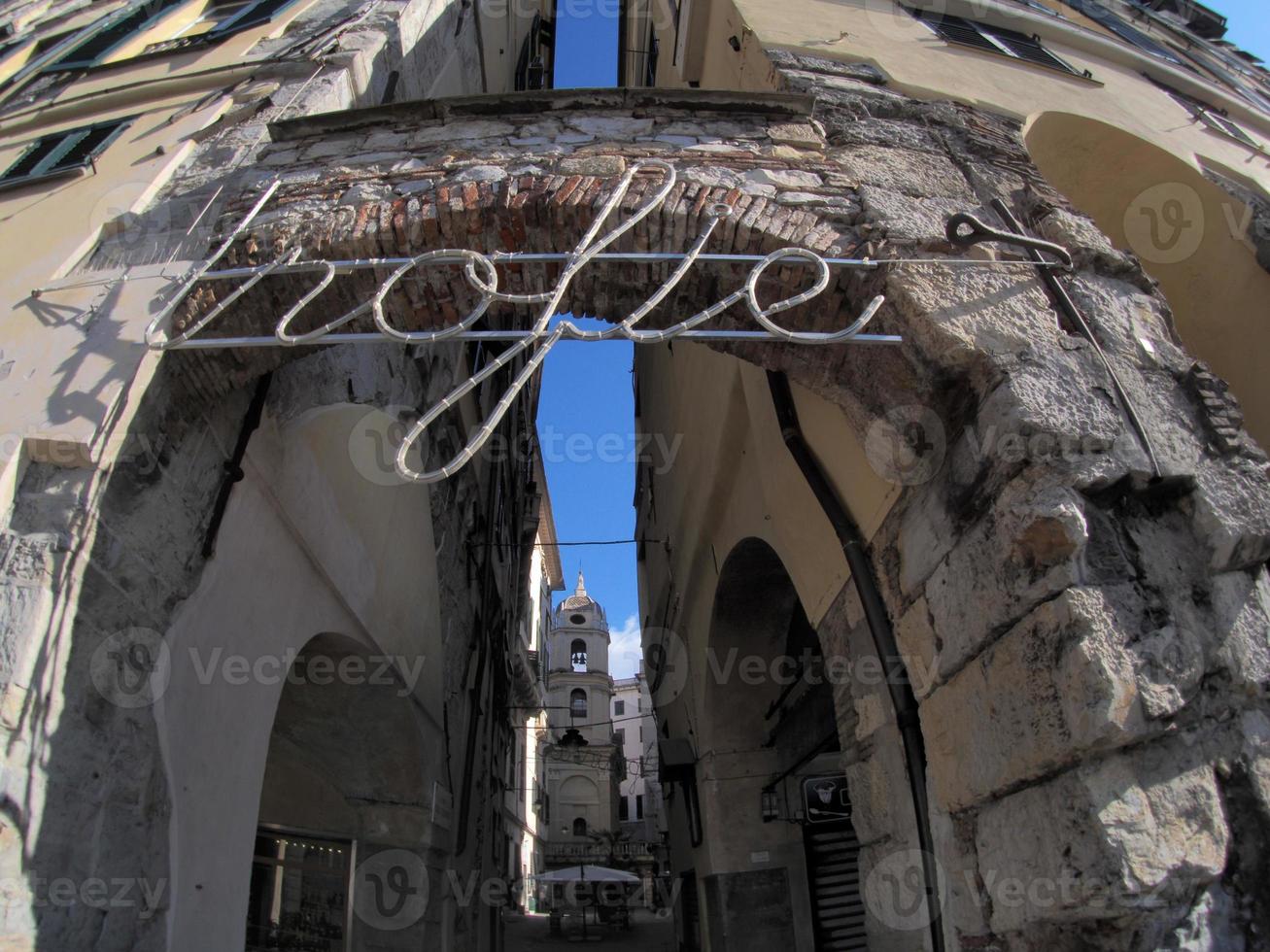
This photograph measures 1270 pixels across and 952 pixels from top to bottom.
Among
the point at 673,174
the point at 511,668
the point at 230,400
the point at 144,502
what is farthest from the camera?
the point at 511,668

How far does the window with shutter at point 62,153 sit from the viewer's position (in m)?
3.90

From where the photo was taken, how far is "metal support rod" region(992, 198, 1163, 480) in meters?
2.15

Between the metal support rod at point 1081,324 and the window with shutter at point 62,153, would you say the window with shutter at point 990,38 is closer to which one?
the metal support rod at point 1081,324

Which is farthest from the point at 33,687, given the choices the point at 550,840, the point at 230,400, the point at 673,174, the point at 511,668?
the point at 550,840

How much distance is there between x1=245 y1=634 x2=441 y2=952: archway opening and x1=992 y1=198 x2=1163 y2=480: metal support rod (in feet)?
14.5

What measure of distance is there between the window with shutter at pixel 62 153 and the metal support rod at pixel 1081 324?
14.5 feet

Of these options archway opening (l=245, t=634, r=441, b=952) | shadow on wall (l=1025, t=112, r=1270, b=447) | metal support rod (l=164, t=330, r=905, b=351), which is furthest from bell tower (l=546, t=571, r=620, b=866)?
metal support rod (l=164, t=330, r=905, b=351)

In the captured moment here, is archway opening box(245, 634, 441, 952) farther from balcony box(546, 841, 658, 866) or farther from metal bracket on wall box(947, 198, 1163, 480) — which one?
balcony box(546, 841, 658, 866)

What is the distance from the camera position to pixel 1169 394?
2.34m

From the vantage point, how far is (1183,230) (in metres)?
4.21

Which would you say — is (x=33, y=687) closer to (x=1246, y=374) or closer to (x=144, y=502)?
(x=144, y=502)

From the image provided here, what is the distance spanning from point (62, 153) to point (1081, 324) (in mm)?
5104

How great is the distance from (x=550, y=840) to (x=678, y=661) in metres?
26.5

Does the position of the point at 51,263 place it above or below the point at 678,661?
above
